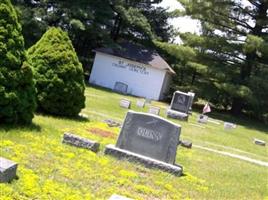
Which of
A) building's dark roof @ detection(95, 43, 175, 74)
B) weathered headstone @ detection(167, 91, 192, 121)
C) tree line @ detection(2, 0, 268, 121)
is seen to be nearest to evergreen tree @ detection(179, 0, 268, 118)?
tree line @ detection(2, 0, 268, 121)

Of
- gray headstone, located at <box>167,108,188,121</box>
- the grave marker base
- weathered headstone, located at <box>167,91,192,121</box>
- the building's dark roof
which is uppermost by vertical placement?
the building's dark roof

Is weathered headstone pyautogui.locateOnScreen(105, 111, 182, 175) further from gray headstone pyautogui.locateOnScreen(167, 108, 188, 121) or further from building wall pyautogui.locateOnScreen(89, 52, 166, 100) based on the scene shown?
building wall pyautogui.locateOnScreen(89, 52, 166, 100)

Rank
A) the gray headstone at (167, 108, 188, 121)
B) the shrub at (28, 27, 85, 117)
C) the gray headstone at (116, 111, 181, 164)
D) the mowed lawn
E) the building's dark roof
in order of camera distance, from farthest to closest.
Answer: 1. the building's dark roof
2. the gray headstone at (167, 108, 188, 121)
3. the shrub at (28, 27, 85, 117)
4. the gray headstone at (116, 111, 181, 164)
5. the mowed lawn

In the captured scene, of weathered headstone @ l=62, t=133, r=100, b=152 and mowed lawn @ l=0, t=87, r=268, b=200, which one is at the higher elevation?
weathered headstone @ l=62, t=133, r=100, b=152

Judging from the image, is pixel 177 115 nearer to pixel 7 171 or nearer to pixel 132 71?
pixel 132 71

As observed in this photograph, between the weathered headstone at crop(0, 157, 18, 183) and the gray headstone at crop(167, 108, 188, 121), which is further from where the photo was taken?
the gray headstone at crop(167, 108, 188, 121)

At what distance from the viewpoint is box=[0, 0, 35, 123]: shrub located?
9.97 meters

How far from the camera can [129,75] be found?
44.2m

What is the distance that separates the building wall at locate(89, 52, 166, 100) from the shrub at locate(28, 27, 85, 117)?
97.9 feet

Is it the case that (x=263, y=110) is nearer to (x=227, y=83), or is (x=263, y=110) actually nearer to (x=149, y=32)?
(x=227, y=83)

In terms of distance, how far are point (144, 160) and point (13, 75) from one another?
325cm

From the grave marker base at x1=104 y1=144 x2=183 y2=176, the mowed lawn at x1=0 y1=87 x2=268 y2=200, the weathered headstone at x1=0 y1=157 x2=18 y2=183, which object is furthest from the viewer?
the grave marker base at x1=104 y1=144 x2=183 y2=176

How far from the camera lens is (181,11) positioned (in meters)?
40.3

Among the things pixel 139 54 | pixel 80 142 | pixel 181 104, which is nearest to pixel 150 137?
pixel 80 142
